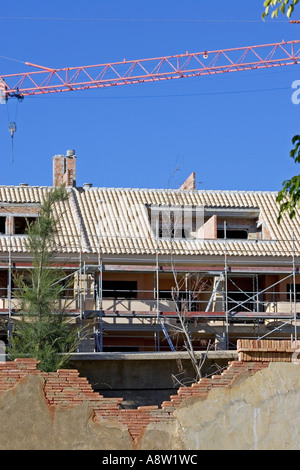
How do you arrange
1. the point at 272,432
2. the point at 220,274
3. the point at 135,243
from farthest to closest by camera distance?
the point at 135,243 → the point at 220,274 → the point at 272,432

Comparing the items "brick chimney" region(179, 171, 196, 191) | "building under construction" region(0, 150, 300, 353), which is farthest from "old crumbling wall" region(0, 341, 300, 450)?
"brick chimney" region(179, 171, 196, 191)

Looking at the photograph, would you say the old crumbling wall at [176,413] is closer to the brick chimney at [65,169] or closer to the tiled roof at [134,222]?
the tiled roof at [134,222]

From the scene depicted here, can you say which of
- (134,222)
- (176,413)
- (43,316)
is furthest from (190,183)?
(176,413)

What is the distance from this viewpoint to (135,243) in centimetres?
3803

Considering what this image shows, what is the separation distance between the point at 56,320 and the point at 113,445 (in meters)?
7.12

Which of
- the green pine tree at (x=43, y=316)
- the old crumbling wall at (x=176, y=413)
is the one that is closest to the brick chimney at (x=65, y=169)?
the green pine tree at (x=43, y=316)

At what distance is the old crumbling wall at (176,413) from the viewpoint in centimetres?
1845

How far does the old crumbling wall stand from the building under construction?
1300 cm

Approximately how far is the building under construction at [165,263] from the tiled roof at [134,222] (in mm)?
38

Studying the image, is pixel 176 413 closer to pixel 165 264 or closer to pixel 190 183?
pixel 165 264

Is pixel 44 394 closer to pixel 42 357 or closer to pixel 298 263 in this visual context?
pixel 42 357

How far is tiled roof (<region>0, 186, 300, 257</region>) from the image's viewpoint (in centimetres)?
3766

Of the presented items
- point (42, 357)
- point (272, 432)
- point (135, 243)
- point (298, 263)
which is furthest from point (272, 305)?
point (272, 432)

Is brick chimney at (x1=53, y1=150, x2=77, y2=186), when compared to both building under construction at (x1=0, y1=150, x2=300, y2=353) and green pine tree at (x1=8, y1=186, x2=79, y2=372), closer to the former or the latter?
building under construction at (x1=0, y1=150, x2=300, y2=353)
